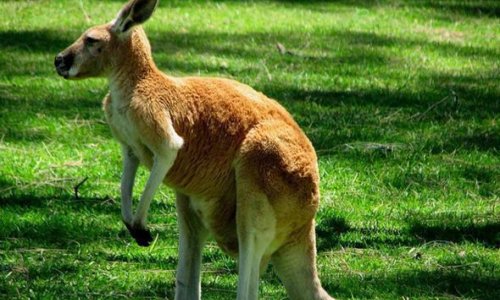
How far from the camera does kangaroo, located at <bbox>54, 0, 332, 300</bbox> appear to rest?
514 centimetres

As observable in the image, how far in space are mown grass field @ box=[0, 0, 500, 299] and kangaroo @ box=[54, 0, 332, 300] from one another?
2.18 feet

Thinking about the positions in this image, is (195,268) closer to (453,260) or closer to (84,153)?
(453,260)

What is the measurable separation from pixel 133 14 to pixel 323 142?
3310mm

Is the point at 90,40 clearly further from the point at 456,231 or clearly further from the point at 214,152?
the point at 456,231

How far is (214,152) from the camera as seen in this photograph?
5250 mm

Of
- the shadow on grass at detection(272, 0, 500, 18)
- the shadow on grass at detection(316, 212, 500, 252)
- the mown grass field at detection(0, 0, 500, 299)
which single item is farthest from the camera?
the shadow on grass at detection(272, 0, 500, 18)

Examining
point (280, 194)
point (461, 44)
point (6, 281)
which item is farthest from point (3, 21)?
point (280, 194)

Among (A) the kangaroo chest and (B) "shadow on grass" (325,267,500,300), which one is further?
(B) "shadow on grass" (325,267,500,300)

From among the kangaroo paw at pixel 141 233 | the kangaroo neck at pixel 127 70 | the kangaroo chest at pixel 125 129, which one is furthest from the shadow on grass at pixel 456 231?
the kangaroo neck at pixel 127 70

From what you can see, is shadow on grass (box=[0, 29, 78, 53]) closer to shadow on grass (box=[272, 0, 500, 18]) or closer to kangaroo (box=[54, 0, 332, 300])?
shadow on grass (box=[272, 0, 500, 18])

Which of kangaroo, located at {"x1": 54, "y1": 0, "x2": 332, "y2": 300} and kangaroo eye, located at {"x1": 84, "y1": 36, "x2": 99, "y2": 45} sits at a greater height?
kangaroo eye, located at {"x1": 84, "y1": 36, "x2": 99, "y2": 45}

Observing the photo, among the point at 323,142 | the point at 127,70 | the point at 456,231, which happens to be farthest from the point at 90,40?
the point at 323,142

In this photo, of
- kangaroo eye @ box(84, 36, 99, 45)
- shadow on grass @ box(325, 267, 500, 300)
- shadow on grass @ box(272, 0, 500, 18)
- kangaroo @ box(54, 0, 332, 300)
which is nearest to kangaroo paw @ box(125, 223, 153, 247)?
kangaroo @ box(54, 0, 332, 300)

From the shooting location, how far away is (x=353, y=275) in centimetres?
622
